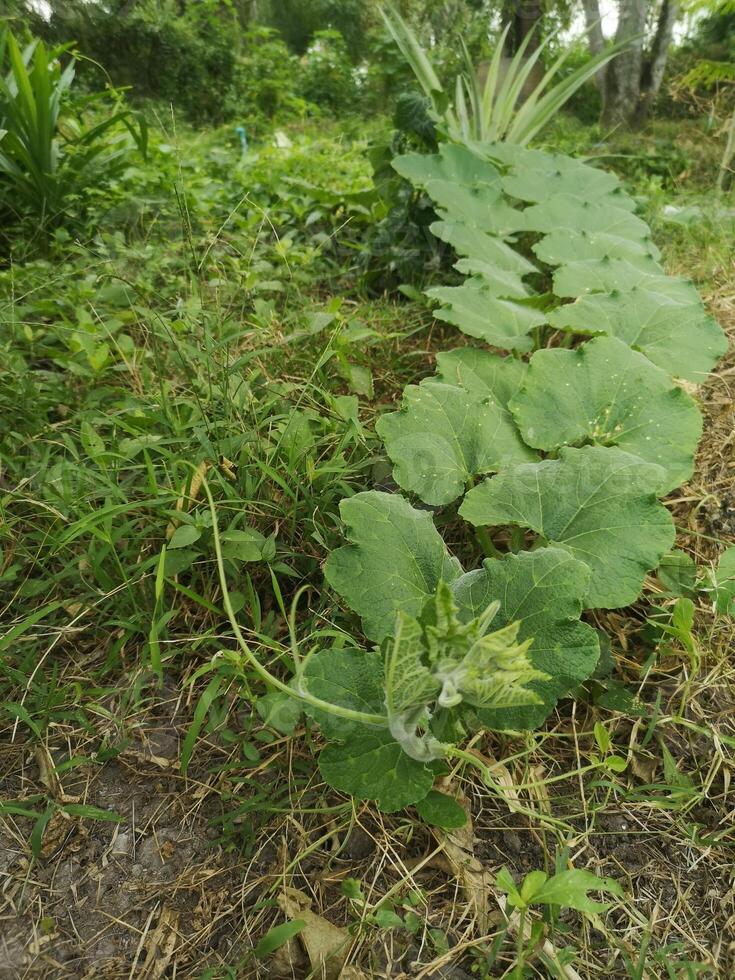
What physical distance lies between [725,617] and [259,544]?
100cm

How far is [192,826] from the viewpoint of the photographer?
3.42ft

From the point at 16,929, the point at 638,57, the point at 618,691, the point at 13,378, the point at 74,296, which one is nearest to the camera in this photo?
the point at 16,929

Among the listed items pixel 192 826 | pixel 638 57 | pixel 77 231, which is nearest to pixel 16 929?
pixel 192 826

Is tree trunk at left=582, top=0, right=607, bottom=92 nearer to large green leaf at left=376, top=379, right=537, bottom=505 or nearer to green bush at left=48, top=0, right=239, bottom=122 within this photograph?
green bush at left=48, top=0, right=239, bottom=122

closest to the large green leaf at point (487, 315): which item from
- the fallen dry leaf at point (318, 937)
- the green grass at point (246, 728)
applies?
the green grass at point (246, 728)

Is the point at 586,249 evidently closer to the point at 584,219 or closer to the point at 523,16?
the point at 584,219

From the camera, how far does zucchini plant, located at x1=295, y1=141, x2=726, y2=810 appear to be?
88cm

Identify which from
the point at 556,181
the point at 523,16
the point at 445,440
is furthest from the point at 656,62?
the point at 445,440

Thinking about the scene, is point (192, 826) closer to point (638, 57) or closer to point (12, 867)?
point (12, 867)

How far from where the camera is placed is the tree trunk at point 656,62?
23.2 ft

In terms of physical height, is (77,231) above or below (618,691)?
above

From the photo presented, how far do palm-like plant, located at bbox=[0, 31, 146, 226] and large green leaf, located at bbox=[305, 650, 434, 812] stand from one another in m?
2.11

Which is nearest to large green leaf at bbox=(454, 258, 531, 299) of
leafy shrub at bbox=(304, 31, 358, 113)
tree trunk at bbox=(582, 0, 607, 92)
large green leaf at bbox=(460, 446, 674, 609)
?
large green leaf at bbox=(460, 446, 674, 609)

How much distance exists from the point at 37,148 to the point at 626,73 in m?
7.53
